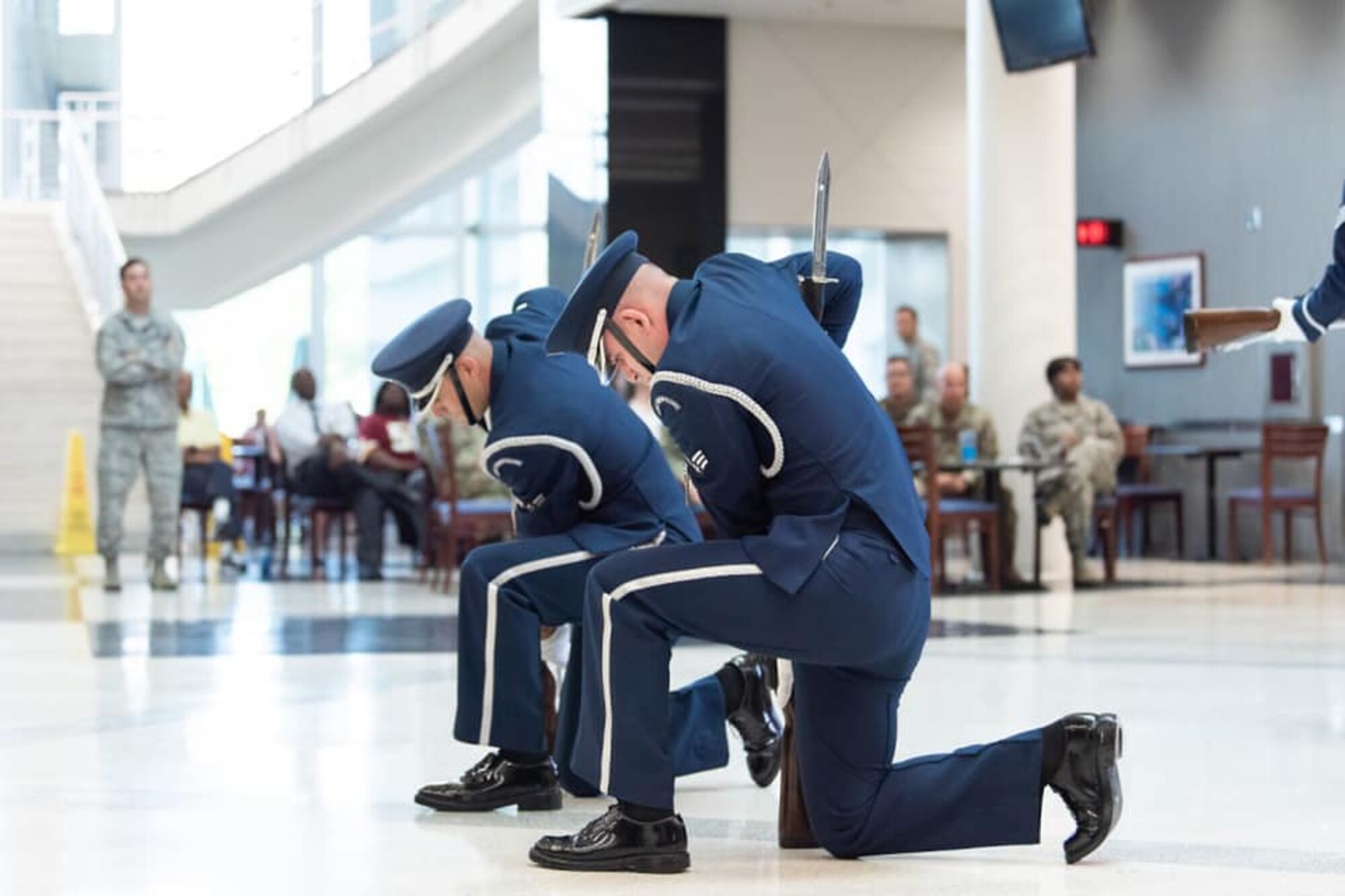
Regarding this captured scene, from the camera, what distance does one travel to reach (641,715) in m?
3.07

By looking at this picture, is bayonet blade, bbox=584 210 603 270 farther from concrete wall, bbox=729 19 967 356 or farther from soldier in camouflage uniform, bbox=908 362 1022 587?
concrete wall, bbox=729 19 967 356

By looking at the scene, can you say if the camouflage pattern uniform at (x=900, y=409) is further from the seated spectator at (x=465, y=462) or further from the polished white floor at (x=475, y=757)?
the polished white floor at (x=475, y=757)

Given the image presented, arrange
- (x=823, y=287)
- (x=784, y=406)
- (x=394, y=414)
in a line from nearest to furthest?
(x=784, y=406) < (x=823, y=287) < (x=394, y=414)

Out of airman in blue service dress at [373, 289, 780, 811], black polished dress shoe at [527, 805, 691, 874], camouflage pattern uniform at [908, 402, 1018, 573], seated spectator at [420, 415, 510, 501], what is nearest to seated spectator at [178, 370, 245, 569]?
seated spectator at [420, 415, 510, 501]

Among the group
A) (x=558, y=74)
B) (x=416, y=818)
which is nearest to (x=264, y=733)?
(x=416, y=818)

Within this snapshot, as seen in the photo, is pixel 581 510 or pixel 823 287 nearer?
pixel 823 287

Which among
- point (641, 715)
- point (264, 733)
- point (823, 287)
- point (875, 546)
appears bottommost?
point (264, 733)

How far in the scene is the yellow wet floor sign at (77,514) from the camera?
1579cm

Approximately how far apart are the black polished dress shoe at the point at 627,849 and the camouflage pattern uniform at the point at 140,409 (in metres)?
7.26

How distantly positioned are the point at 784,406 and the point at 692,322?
20 centimetres

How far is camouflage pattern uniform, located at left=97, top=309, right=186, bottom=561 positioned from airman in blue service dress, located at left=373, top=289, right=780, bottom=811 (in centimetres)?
640

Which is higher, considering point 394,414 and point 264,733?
point 394,414

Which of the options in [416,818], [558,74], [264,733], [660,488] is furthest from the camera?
[558,74]

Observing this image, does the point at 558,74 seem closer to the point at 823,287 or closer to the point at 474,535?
the point at 474,535
